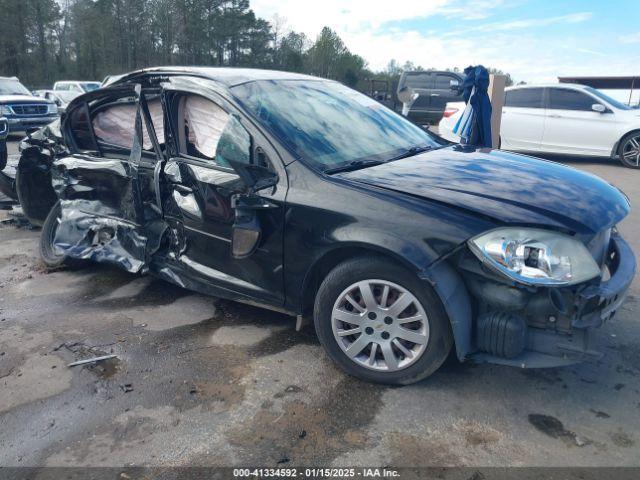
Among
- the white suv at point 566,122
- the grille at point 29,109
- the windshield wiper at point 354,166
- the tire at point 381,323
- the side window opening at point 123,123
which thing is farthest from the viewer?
the grille at point 29,109

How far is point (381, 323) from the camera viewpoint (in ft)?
8.88

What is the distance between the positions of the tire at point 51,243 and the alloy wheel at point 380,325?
297 centimetres

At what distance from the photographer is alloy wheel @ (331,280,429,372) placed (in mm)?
2627

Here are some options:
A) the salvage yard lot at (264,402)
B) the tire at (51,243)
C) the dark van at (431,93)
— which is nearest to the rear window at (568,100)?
the dark van at (431,93)

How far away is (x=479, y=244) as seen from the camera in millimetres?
2436

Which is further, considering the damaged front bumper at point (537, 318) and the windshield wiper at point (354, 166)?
the windshield wiper at point (354, 166)

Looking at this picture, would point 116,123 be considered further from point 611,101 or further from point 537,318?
point 611,101

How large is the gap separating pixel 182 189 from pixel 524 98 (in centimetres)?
962

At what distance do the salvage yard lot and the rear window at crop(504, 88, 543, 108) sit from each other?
8.15 metres

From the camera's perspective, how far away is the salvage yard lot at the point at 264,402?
2.32 metres

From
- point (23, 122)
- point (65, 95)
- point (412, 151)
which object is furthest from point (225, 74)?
point (65, 95)

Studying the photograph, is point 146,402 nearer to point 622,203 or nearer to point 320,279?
point 320,279

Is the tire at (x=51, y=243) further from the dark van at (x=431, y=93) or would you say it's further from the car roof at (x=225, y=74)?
the dark van at (x=431, y=93)

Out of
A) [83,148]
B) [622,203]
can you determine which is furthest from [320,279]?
[83,148]
